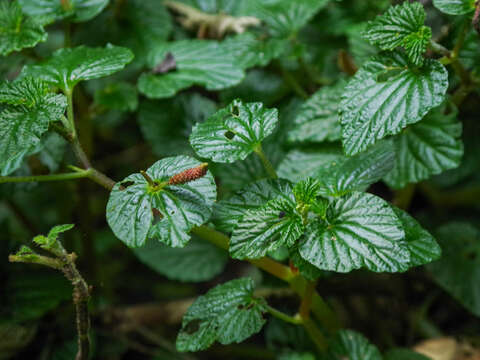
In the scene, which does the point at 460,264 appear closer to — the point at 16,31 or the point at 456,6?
the point at 456,6

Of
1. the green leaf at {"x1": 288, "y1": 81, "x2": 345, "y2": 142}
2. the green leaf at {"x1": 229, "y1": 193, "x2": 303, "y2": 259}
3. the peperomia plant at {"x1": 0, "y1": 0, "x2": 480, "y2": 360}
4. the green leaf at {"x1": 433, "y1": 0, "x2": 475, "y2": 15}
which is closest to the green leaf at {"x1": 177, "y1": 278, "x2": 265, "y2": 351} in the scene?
the peperomia plant at {"x1": 0, "y1": 0, "x2": 480, "y2": 360}

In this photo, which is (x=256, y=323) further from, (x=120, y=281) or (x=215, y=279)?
(x=120, y=281)

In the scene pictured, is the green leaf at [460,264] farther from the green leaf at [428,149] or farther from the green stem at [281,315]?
the green stem at [281,315]

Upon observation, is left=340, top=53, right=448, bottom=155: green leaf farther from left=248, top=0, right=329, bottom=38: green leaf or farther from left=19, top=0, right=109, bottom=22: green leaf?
left=19, top=0, right=109, bottom=22: green leaf

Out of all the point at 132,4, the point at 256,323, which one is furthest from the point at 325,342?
the point at 132,4

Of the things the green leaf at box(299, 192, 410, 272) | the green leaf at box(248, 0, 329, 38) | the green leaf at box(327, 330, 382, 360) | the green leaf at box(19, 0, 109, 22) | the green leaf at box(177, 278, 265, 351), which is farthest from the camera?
the green leaf at box(248, 0, 329, 38)

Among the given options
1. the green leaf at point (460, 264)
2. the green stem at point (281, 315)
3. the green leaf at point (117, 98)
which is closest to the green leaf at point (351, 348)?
the green stem at point (281, 315)

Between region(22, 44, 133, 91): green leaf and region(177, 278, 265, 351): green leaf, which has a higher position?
region(22, 44, 133, 91): green leaf
